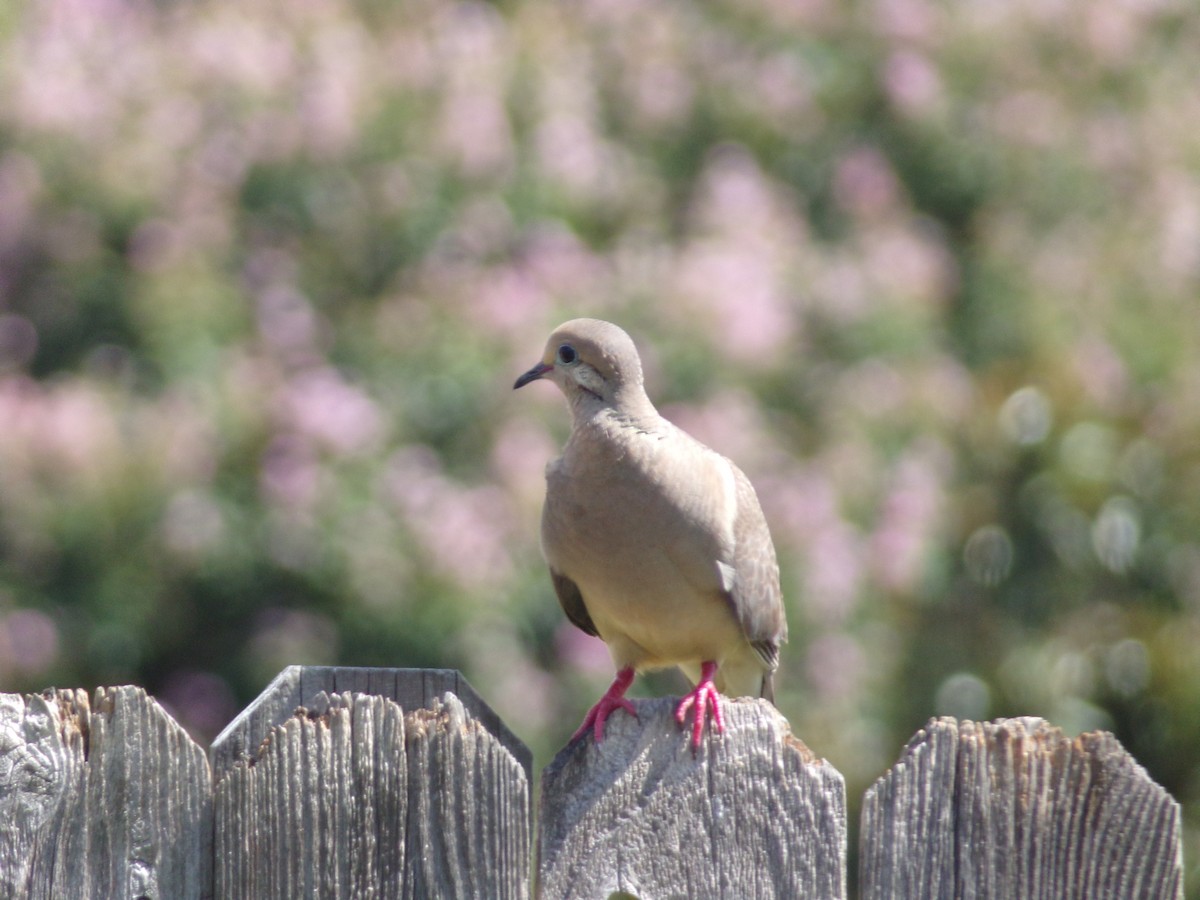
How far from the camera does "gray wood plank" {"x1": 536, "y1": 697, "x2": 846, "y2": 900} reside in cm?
207

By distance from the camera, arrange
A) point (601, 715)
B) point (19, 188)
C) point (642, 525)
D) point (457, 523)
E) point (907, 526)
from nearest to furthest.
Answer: point (601, 715), point (642, 525), point (457, 523), point (907, 526), point (19, 188)

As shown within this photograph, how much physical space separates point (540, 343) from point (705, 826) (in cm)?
384

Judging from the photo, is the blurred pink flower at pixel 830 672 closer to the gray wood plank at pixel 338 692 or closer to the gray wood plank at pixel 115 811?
the gray wood plank at pixel 338 692

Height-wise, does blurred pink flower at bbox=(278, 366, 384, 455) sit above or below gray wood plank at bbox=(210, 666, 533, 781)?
above

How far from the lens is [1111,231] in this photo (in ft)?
25.6

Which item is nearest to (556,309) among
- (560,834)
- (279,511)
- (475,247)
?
(475,247)

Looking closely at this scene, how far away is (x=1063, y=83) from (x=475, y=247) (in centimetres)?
354

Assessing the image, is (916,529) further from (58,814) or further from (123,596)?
(58,814)

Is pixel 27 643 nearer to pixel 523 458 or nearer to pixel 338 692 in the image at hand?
pixel 523 458

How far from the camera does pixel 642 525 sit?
3.40 metres

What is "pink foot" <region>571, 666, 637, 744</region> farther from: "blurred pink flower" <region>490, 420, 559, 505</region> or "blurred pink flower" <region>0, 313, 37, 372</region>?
"blurred pink flower" <region>0, 313, 37, 372</region>

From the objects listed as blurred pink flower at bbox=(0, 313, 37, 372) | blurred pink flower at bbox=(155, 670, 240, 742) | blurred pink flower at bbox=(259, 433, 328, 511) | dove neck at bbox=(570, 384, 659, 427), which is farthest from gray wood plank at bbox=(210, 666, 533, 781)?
blurred pink flower at bbox=(0, 313, 37, 372)

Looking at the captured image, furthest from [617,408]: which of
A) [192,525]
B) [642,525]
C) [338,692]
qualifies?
[192,525]

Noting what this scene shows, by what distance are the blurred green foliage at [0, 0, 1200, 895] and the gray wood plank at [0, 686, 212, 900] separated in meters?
3.15
